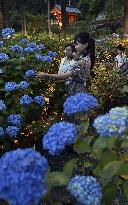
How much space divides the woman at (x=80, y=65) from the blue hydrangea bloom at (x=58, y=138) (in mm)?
3040

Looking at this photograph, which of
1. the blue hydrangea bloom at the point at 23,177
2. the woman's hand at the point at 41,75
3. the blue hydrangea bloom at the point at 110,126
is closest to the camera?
the blue hydrangea bloom at the point at 23,177

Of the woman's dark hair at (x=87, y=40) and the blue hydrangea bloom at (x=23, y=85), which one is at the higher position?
the woman's dark hair at (x=87, y=40)

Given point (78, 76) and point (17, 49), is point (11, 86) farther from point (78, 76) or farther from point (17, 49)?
point (17, 49)

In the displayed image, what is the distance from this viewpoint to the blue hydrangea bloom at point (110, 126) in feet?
6.95

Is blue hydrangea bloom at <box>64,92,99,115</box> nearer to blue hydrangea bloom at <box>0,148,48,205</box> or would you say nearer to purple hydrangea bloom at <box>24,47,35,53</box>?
blue hydrangea bloom at <box>0,148,48,205</box>

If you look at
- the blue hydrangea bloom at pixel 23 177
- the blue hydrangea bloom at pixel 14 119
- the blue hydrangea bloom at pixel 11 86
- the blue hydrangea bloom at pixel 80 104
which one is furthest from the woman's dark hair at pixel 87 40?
the blue hydrangea bloom at pixel 23 177

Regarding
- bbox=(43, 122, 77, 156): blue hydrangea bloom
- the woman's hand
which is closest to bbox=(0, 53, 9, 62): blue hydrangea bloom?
the woman's hand

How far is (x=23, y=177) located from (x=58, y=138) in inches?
18.8

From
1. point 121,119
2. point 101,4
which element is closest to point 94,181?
point 121,119

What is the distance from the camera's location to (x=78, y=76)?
5598 mm

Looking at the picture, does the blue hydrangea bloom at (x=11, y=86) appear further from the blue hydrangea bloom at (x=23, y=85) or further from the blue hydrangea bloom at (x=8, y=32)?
the blue hydrangea bloom at (x=8, y=32)

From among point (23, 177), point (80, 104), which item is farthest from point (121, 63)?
point (23, 177)

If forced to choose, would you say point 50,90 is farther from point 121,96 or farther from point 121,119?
point 121,119

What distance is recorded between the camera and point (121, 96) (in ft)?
26.7
